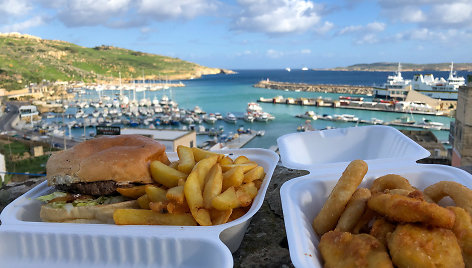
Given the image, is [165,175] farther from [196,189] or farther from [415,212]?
[415,212]

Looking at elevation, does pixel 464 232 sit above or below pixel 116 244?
above

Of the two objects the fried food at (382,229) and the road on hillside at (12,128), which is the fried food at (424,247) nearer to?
the fried food at (382,229)

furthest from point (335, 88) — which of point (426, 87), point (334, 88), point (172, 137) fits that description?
point (172, 137)

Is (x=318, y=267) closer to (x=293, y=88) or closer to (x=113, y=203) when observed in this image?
(x=113, y=203)

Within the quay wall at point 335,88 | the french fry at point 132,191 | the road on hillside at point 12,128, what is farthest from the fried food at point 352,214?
the quay wall at point 335,88

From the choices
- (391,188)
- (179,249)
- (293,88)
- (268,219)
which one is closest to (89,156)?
(179,249)

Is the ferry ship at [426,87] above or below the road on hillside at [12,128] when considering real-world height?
above
